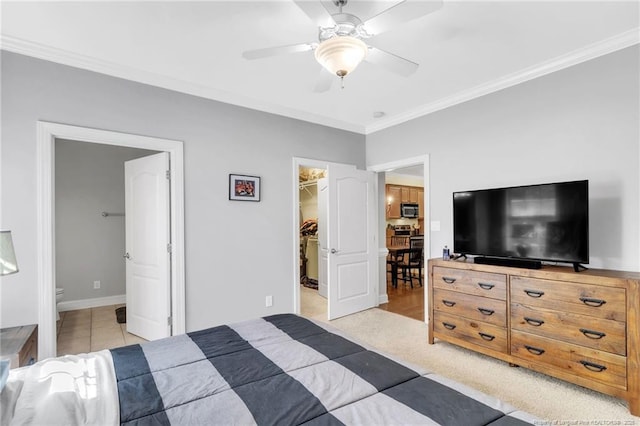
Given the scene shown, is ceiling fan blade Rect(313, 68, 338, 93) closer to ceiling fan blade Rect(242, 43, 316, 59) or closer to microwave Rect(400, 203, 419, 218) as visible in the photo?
ceiling fan blade Rect(242, 43, 316, 59)

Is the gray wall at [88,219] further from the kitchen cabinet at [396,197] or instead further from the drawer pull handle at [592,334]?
the kitchen cabinet at [396,197]

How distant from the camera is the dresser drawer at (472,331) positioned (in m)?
2.72

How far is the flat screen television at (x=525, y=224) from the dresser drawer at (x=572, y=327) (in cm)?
40

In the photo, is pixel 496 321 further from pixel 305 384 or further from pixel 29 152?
pixel 29 152

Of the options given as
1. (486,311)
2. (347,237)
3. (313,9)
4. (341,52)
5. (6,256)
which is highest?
(313,9)

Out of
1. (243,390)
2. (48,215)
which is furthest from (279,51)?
(48,215)

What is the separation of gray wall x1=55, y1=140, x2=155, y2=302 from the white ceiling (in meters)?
2.18

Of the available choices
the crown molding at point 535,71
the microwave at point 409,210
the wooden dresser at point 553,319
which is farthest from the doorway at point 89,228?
the microwave at point 409,210

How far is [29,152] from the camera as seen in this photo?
248cm

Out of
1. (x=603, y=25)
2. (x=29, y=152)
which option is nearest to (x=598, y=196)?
(x=603, y=25)

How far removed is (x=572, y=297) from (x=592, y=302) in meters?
0.11

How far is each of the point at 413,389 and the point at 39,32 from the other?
333 cm

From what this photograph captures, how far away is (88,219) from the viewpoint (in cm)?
479

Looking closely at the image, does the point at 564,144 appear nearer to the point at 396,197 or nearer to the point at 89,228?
the point at 396,197
